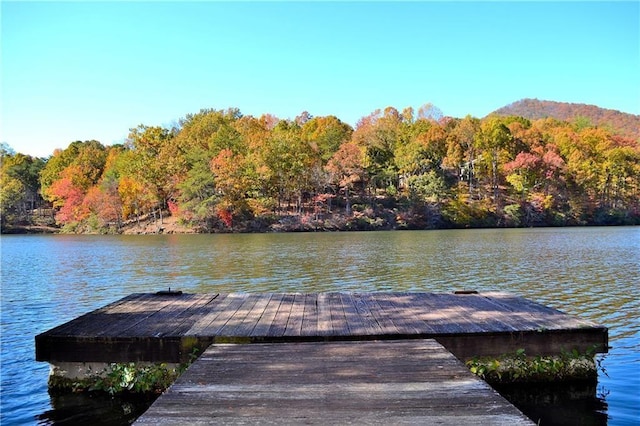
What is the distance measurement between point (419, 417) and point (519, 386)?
148 inches

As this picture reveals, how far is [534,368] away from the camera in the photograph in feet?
21.6

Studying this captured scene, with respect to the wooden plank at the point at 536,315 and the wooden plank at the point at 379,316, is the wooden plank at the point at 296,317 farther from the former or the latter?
the wooden plank at the point at 536,315

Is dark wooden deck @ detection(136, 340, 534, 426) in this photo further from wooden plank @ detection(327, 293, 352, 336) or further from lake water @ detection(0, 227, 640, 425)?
lake water @ detection(0, 227, 640, 425)

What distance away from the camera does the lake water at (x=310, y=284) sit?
6.29m

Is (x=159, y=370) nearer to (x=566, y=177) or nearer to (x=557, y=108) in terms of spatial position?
(x=566, y=177)

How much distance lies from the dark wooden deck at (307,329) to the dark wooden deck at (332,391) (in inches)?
39.5

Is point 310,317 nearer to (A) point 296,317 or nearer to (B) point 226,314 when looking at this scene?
(A) point 296,317

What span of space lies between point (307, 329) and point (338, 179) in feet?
204

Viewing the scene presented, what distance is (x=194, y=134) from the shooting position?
7962cm

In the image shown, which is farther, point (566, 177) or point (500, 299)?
point (566, 177)

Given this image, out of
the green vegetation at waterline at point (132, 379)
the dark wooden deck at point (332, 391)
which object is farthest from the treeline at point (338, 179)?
the dark wooden deck at point (332, 391)

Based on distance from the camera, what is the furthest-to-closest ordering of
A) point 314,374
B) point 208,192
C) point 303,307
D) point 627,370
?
point 208,192, point 303,307, point 627,370, point 314,374

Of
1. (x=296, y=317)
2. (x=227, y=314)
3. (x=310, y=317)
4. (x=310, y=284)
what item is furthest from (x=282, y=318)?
(x=310, y=284)

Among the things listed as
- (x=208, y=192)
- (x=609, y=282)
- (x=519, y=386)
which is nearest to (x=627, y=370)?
(x=519, y=386)
